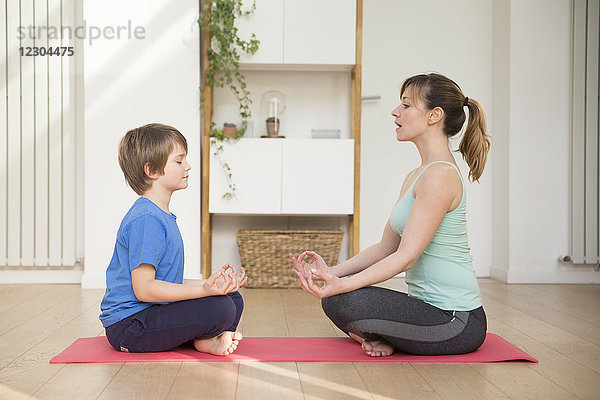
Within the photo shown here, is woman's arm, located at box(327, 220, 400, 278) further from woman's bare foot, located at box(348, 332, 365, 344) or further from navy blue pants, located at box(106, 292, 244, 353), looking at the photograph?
navy blue pants, located at box(106, 292, 244, 353)

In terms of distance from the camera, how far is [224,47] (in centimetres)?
363

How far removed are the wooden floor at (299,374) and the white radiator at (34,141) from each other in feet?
4.04

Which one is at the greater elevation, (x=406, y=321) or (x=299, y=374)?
(x=406, y=321)

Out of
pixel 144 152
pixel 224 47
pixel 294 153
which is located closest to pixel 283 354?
pixel 144 152

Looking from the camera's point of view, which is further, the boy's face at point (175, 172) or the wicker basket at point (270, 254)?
the wicker basket at point (270, 254)

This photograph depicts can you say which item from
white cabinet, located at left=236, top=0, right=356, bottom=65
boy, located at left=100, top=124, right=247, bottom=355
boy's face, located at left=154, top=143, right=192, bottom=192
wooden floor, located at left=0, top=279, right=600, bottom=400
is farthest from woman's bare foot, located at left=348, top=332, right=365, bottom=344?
white cabinet, located at left=236, top=0, right=356, bottom=65

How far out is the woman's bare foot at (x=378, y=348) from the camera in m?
1.96

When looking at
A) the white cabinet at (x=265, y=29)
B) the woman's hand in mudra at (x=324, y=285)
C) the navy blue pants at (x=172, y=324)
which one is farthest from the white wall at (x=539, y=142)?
the navy blue pants at (x=172, y=324)

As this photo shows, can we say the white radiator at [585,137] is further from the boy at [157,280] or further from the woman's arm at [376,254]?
the boy at [157,280]

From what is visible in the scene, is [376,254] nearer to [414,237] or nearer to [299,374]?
[414,237]

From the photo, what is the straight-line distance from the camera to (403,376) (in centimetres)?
174

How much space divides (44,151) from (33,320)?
1.47 meters

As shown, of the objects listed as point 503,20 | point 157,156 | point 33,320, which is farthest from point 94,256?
point 503,20

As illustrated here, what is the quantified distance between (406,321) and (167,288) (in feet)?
2.33
